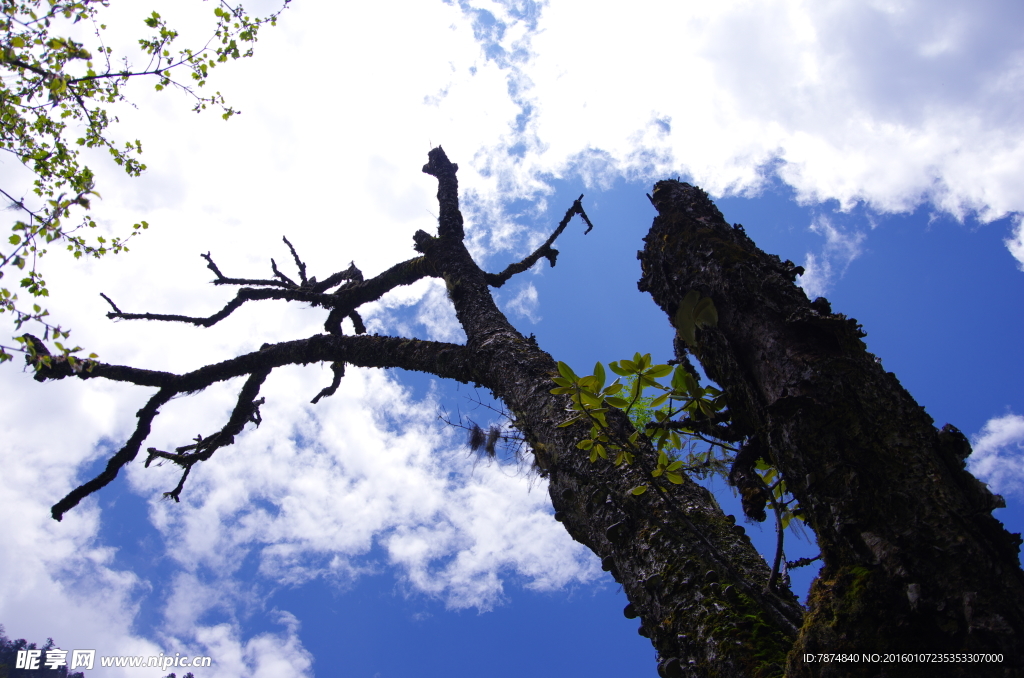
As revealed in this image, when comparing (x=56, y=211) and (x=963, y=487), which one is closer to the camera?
(x=963, y=487)

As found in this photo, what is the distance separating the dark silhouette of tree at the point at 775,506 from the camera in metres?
0.99

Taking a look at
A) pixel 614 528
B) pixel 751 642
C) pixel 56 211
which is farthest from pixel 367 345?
pixel 751 642

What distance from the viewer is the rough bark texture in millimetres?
968

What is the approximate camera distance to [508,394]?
118 inches

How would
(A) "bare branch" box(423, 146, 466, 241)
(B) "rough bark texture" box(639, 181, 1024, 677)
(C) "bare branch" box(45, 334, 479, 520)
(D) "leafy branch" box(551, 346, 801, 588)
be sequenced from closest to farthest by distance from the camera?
(B) "rough bark texture" box(639, 181, 1024, 677)
(D) "leafy branch" box(551, 346, 801, 588)
(C) "bare branch" box(45, 334, 479, 520)
(A) "bare branch" box(423, 146, 466, 241)

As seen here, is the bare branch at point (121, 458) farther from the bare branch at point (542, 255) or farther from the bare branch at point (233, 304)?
the bare branch at point (542, 255)

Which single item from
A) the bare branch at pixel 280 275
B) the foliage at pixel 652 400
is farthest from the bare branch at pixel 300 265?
the foliage at pixel 652 400

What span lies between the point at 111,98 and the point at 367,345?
327 centimetres

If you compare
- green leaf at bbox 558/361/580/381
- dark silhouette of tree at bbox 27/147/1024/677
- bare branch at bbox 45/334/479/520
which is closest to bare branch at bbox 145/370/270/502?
bare branch at bbox 45/334/479/520

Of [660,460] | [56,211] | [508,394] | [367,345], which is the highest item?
[367,345]

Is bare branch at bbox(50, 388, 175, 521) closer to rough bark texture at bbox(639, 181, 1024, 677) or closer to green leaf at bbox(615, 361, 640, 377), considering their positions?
green leaf at bbox(615, 361, 640, 377)

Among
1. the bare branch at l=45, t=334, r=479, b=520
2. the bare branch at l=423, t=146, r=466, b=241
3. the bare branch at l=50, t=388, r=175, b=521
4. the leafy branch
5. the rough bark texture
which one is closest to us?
the rough bark texture

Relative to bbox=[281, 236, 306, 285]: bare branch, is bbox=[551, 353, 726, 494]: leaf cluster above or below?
below

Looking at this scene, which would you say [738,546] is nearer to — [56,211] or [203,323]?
[56,211]
